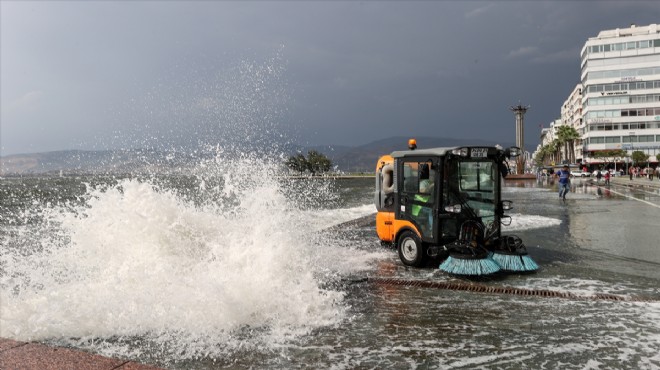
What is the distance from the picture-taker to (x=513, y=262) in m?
7.88

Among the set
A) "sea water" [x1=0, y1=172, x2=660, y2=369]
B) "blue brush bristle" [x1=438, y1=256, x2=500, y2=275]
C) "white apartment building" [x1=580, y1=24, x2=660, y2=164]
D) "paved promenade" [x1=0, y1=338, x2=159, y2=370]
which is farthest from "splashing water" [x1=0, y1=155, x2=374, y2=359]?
"white apartment building" [x1=580, y1=24, x2=660, y2=164]

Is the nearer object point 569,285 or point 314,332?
point 314,332

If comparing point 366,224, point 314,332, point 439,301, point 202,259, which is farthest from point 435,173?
point 366,224

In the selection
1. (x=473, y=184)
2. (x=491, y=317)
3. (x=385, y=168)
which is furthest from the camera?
(x=385, y=168)

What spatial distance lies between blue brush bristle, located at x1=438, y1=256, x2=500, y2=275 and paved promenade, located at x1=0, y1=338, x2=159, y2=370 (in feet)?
16.4

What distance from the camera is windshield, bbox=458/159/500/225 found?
8.17m

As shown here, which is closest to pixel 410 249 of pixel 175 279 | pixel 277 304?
pixel 277 304

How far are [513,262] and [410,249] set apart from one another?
1.73 meters

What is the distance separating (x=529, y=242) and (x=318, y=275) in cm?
590

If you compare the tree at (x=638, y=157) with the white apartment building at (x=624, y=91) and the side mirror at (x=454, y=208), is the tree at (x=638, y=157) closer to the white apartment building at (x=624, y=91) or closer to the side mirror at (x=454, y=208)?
the white apartment building at (x=624, y=91)

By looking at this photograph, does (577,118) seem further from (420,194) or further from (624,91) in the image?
(420,194)

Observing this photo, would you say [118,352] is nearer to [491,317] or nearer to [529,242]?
[491,317]

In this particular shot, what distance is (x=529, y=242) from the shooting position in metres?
11.1

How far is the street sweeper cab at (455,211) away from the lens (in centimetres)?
770
